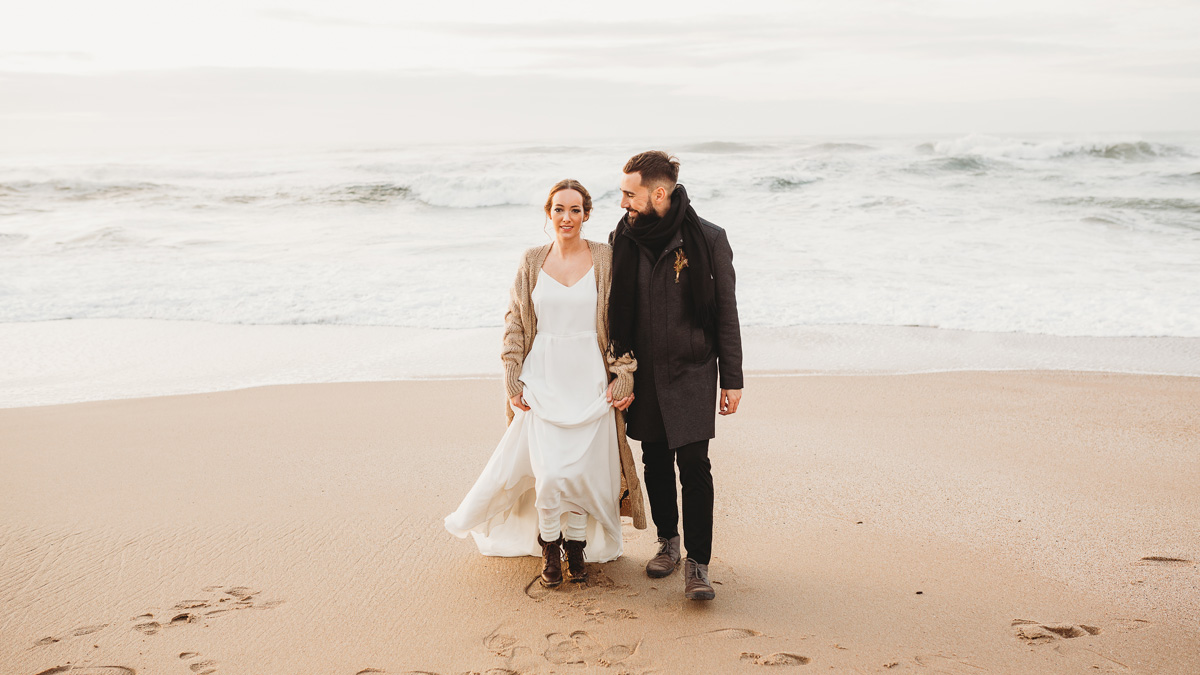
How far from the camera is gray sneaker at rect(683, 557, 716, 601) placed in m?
3.01

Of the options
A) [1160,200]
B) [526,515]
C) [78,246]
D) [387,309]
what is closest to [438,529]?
[526,515]

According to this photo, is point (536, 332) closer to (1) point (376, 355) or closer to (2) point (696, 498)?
(2) point (696, 498)

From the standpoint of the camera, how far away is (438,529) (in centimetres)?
380

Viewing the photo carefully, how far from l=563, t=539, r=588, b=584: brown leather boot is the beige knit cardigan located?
26cm

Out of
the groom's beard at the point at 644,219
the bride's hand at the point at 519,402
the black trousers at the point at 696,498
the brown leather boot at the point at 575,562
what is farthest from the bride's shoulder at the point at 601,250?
the brown leather boot at the point at 575,562

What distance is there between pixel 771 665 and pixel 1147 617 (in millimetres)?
1401

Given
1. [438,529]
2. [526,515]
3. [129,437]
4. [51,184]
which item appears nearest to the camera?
[526,515]

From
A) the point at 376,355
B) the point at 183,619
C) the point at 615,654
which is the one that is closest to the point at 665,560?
the point at 615,654

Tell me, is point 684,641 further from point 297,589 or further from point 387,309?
point 387,309

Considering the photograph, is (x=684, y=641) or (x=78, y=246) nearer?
(x=684, y=641)

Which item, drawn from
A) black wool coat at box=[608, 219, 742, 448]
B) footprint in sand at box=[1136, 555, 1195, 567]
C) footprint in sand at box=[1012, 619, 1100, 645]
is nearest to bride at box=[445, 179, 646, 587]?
black wool coat at box=[608, 219, 742, 448]

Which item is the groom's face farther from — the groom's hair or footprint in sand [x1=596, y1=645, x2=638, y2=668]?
footprint in sand [x1=596, y1=645, x2=638, y2=668]

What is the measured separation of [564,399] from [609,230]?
46.0 ft

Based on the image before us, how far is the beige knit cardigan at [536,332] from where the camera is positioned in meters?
3.10
